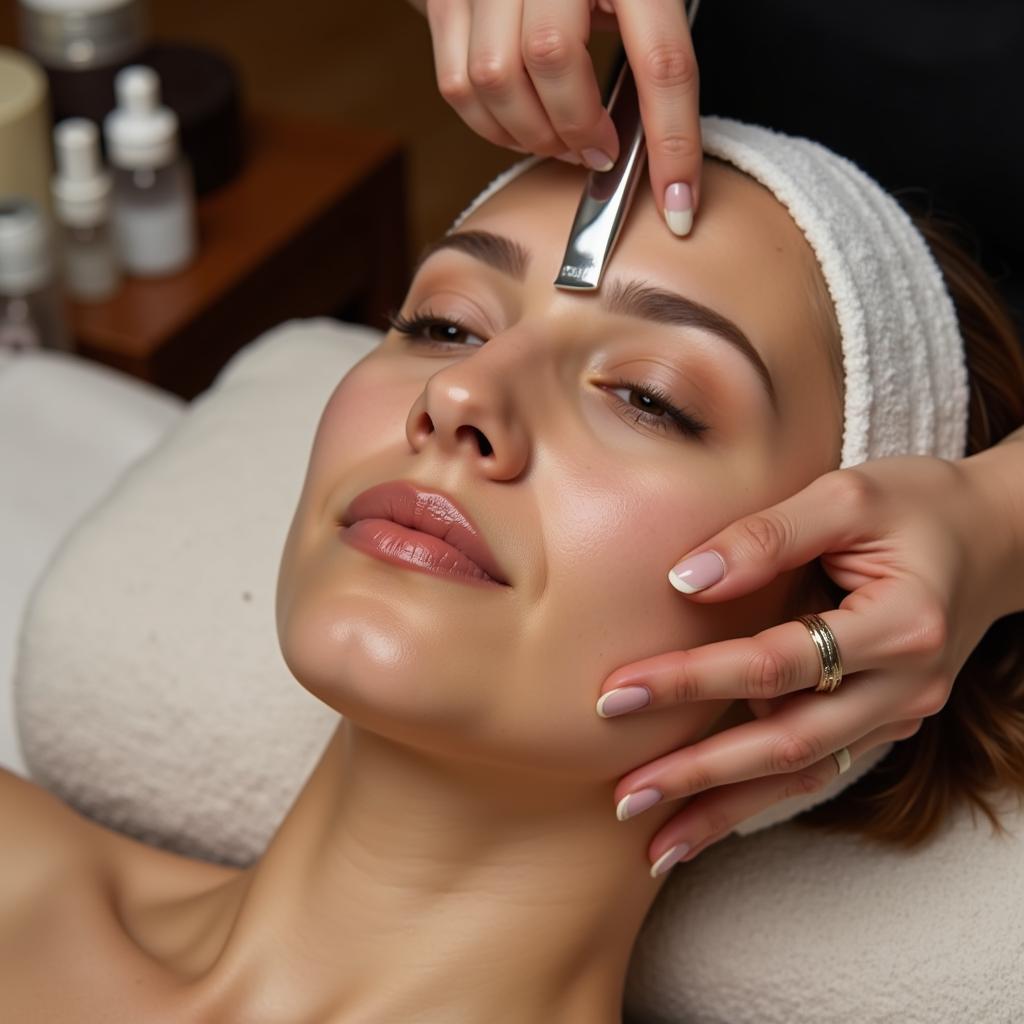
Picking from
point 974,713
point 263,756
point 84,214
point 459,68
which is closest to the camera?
point 459,68

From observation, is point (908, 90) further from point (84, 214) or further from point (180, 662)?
point (84, 214)

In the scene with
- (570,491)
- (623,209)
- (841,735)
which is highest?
(623,209)

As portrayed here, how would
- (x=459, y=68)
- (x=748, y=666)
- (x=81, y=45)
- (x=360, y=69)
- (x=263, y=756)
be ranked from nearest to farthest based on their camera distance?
(x=748, y=666) → (x=459, y=68) → (x=263, y=756) → (x=81, y=45) → (x=360, y=69)

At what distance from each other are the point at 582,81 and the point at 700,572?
31 cm

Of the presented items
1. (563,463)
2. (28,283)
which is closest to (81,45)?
(28,283)

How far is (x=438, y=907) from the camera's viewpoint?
1.05 metres

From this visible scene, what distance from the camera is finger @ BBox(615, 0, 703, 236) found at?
965 mm

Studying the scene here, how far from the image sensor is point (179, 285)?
79.1 inches

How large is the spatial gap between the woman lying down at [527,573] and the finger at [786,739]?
0.01 meters

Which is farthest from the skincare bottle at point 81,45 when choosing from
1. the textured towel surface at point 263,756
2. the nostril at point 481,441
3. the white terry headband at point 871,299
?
the nostril at point 481,441

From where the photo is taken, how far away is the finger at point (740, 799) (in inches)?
40.1

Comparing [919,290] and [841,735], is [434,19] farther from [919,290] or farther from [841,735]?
[841,735]

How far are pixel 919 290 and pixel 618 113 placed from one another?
248 millimetres

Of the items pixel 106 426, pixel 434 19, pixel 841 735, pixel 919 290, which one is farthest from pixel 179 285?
pixel 841 735
